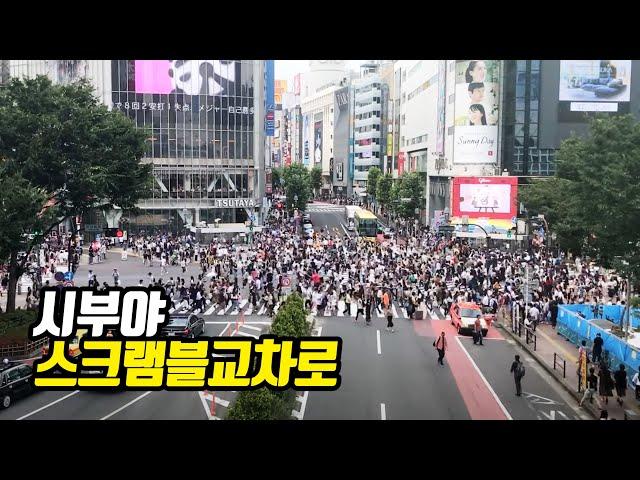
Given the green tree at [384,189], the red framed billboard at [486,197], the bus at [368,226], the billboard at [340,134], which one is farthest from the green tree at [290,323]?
the billboard at [340,134]

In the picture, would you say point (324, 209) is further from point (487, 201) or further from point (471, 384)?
point (471, 384)

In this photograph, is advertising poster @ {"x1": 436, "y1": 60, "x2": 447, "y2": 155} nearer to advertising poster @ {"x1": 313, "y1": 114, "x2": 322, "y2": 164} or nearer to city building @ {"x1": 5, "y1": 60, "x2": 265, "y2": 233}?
city building @ {"x1": 5, "y1": 60, "x2": 265, "y2": 233}

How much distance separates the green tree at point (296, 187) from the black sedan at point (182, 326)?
65.9 m

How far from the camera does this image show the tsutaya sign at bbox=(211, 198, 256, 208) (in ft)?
238

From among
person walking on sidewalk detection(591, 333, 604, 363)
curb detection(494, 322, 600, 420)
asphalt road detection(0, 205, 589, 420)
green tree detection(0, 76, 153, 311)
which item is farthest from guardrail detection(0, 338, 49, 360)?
person walking on sidewalk detection(591, 333, 604, 363)

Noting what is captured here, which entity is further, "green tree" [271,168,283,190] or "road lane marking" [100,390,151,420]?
Answer: "green tree" [271,168,283,190]

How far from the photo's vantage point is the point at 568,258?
4831cm

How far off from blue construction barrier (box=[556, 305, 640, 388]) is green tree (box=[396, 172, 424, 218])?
52.6 metres

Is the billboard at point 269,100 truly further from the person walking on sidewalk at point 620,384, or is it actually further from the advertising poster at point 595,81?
the person walking on sidewalk at point 620,384

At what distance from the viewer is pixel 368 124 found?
417 ft

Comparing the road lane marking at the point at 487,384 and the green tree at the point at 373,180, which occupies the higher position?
the green tree at the point at 373,180

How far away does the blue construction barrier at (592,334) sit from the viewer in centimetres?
1967

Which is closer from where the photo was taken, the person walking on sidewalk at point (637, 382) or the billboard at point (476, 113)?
the person walking on sidewalk at point (637, 382)
